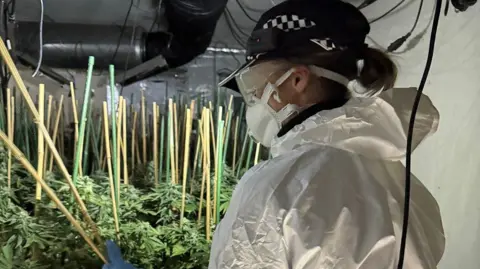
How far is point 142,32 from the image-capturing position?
2701 millimetres

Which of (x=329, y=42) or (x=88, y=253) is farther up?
(x=329, y=42)

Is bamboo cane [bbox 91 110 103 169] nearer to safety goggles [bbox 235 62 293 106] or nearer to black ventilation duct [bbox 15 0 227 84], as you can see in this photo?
black ventilation duct [bbox 15 0 227 84]

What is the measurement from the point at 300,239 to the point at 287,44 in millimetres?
345

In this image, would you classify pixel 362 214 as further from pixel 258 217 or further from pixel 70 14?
pixel 70 14

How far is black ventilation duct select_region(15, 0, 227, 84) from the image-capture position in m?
2.58

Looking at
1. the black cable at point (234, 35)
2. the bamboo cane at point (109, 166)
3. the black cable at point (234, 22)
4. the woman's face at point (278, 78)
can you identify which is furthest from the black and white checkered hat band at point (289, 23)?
the black cable at point (234, 35)

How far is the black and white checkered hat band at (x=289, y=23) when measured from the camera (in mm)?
929

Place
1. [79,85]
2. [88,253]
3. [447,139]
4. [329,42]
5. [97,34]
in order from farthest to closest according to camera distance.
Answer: [79,85] < [97,34] < [88,253] < [447,139] < [329,42]

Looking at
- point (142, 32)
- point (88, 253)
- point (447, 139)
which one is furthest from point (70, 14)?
point (447, 139)

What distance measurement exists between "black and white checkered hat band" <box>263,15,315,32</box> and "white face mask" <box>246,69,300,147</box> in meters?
0.08

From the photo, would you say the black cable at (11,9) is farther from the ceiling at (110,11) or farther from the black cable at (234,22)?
the black cable at (234,22)

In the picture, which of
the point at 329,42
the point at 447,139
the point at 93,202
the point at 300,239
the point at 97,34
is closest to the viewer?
the point at 300,239

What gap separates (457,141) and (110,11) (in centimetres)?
180

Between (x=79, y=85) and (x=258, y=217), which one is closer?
(x=258, y=217)
